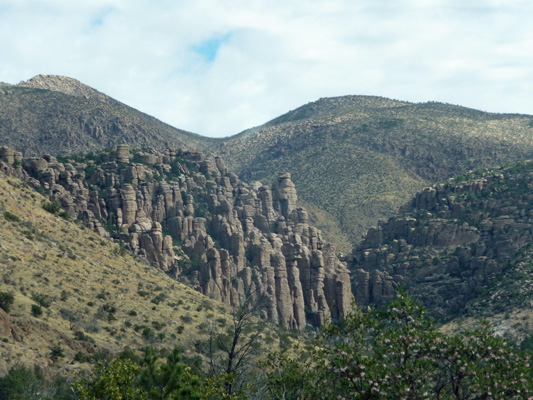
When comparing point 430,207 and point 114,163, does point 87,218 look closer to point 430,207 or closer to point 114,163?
point 114,163

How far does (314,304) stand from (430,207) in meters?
35.9

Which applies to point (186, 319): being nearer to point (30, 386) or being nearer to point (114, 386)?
point (30, 386)

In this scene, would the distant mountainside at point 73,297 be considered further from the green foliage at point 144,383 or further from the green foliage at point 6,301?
the green foliage at point 144,383

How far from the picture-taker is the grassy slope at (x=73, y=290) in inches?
2431

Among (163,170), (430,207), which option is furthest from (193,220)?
(430,207)

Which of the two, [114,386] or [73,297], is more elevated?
[73,297]

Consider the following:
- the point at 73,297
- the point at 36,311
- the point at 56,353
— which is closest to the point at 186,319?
the point at 73,297

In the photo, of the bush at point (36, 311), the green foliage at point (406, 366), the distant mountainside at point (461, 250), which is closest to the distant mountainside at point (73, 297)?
the bush at point (36, 311)

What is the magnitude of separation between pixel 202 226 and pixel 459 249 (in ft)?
136

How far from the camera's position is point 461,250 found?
429 ft

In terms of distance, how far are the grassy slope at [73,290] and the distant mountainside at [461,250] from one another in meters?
37.7

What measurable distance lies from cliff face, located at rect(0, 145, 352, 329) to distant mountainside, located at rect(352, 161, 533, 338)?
9.65 m

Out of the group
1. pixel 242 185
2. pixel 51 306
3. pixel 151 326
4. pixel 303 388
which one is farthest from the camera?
pixel 242 185

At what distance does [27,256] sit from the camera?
7756 cm
